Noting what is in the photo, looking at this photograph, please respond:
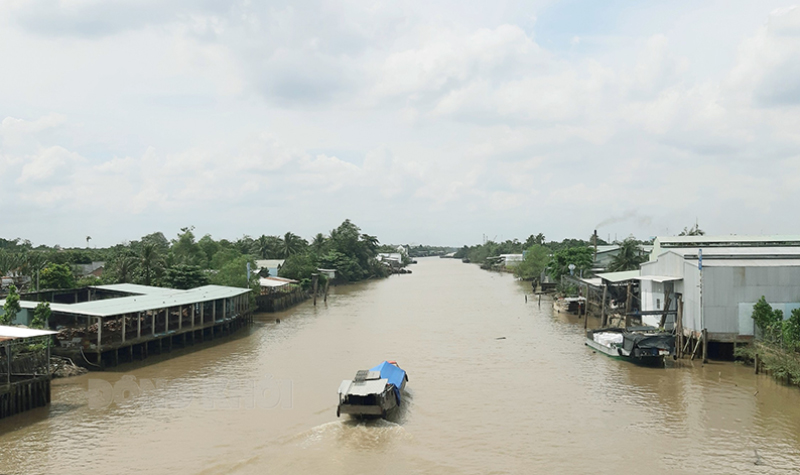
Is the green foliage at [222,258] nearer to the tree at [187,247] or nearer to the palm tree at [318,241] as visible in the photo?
the tree at [187,247]

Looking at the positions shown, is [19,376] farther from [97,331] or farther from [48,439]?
[97,331]

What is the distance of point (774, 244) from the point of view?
41062mm

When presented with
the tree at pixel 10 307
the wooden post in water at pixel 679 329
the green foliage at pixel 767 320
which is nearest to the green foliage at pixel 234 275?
the tree at pixel 10 307

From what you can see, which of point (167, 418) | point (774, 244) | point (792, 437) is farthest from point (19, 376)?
point (774, 244)

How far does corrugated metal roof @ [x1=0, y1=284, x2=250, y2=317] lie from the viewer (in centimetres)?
2695

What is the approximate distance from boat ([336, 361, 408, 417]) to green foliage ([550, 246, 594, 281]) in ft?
145

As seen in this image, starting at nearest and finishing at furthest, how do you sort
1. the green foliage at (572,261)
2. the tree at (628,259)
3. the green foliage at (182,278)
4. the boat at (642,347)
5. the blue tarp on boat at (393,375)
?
the blue tarp on boat at (393,375), the boat at (642,347), the green foliage at (182,278), the tree at (628,259), the green foliage at (572,261)

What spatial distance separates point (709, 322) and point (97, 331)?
27.1 m

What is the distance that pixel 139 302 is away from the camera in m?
31.1

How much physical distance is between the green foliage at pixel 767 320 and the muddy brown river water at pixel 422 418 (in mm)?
1819

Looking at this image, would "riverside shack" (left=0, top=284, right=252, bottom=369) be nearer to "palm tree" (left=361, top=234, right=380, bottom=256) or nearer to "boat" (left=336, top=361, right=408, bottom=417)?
"boat" (left=336, top=361, right=408, bottom=417)

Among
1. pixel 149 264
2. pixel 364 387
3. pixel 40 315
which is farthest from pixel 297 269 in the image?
pixel 364 387

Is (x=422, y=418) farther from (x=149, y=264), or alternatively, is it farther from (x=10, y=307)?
(x=149, y=264)

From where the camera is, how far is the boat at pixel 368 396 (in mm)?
18094
